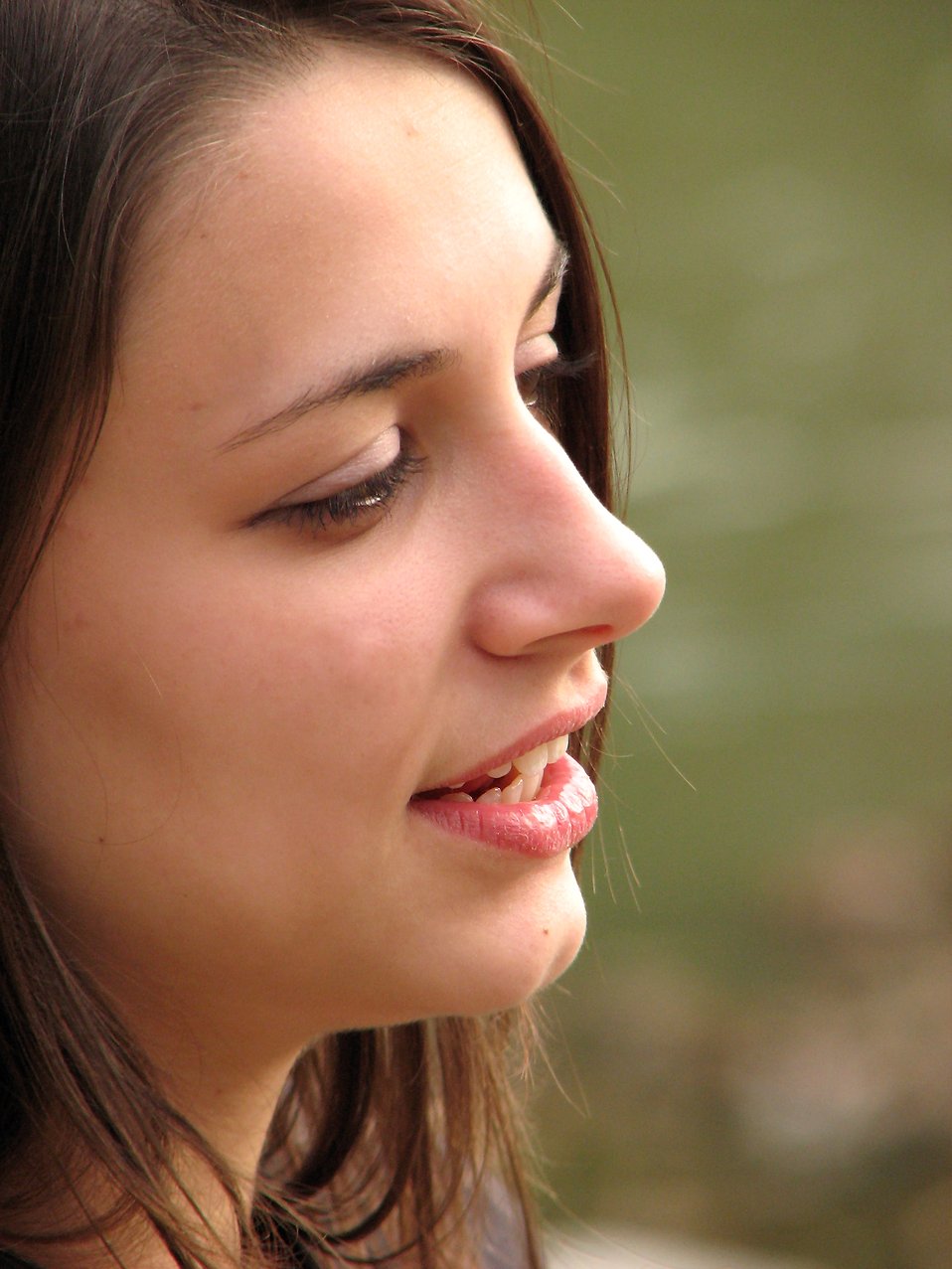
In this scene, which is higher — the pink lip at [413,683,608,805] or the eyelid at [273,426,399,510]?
the eyelid at [273,426,399,510]

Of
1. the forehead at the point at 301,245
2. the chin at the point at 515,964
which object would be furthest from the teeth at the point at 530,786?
the forehead at the point at 301,245

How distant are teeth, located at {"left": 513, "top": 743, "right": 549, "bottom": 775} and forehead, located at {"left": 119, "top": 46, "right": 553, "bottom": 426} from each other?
16.4 inches

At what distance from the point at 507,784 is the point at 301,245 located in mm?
530

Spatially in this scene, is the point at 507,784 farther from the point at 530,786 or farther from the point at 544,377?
the point at 544,377

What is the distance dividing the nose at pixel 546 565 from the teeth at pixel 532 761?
123 mm

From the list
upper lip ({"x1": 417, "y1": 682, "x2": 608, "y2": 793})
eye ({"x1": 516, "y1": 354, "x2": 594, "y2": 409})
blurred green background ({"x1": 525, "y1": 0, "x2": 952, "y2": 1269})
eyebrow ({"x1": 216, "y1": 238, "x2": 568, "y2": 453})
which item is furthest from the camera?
blurred green background ({"x1": 525, "y1": 0, "x2": 952, "y2": 1269})

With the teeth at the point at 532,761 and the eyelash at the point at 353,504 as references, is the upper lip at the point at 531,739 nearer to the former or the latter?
the teeth at the point at 532,761

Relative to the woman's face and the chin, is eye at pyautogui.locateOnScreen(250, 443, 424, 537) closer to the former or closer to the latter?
the woman's face

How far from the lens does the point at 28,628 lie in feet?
4.20

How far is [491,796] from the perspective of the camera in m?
1.42

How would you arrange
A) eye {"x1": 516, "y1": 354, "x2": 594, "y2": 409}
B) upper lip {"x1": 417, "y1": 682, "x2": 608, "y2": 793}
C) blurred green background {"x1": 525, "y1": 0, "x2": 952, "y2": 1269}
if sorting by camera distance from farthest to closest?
1. blurred green background {"x1": 525, "y1": 0, "x2": 952, "y2": 1269}
2. eye {"x1": 516, "y1": 354, "x2": 594, "y2": 409}
3. upper lip {"x1": 417, "y1": 682, "x2": 608, "y2": 793}

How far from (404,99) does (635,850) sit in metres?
4.76

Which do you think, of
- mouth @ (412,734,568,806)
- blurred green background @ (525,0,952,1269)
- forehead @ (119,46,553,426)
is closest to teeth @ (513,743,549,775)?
mouth @ (412,734,568,806)

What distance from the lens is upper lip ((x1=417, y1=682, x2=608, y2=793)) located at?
1.36m
